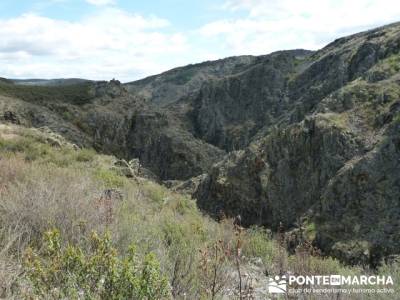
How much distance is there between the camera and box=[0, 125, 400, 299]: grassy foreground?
11.0 feet

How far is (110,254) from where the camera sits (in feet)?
11.1

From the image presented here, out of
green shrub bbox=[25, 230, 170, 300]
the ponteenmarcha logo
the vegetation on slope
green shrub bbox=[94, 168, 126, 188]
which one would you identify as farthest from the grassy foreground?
the vegetation on slope

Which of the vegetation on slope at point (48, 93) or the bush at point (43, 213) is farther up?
the vegetation on slope at point (48, 93)

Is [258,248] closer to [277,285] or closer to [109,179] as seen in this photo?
[277,285]

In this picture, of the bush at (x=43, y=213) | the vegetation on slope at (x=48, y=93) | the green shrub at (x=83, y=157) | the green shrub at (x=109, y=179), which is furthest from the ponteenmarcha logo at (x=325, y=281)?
the vegetation on slope at (x=48, y=93)

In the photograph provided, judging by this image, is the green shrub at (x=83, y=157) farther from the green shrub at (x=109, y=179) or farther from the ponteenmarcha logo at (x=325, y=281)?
the ponteenmarcha logo at (x=325, y=281)

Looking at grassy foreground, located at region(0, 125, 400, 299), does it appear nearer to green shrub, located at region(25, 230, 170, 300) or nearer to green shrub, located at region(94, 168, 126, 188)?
green shrub, located at region(25, 230, 170, 300)

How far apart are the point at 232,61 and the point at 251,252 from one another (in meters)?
129

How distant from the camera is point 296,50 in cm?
11756

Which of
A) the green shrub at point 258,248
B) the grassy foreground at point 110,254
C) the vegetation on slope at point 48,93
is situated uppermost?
the vegetation on slope at point 48,93

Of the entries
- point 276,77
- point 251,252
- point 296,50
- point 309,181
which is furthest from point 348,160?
point 296,50

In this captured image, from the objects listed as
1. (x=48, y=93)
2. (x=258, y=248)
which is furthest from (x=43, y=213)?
(x=48, y=93)

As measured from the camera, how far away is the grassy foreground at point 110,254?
334cm

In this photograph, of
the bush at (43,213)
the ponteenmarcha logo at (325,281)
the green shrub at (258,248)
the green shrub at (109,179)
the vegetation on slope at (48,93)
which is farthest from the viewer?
the vegetation on slope at (48,93)
